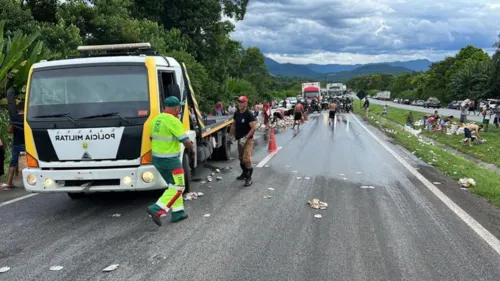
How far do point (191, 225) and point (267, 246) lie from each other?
133 centimetres

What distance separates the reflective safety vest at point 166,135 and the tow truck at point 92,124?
43 centimetres

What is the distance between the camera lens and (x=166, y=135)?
20.5 feet

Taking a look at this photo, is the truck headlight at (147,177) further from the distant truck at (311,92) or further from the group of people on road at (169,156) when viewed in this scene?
the distant truck at (311,92)

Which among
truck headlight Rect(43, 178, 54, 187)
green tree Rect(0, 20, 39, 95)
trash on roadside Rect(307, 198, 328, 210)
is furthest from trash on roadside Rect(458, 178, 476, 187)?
green tree Rect(0, 20, 39, 95)

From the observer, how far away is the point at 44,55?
15438 mm

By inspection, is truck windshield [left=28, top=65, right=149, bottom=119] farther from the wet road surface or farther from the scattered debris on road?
the scattered debris on road

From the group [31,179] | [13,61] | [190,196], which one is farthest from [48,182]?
[13,61]

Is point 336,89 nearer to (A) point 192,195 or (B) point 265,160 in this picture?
(B) point 265,160

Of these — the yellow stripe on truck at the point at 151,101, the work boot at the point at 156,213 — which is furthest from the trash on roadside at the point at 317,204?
the yellow stripe on truck at the point at 151,101

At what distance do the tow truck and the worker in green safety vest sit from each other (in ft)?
1.32

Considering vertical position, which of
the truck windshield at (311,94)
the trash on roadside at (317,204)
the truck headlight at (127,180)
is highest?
the truck headlight at (127,180)

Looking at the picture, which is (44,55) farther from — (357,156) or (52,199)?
(357,156)

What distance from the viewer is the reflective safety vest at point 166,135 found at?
6.23 meters

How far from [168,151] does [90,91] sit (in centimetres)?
164
